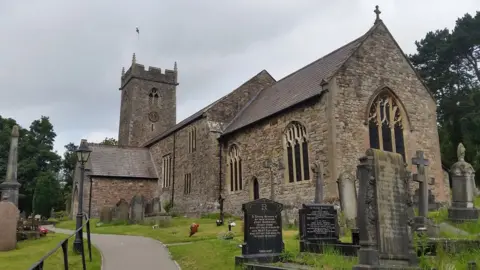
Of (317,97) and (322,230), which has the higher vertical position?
(317,97)

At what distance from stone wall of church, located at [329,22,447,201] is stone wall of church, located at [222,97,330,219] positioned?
0.89 m

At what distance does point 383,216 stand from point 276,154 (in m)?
14.6

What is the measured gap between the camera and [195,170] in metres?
30.2

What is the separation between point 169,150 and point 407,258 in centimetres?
2969

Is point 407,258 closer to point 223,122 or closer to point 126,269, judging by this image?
point 126,269

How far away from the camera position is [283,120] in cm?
2184

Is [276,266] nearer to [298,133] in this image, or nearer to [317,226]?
[317,226]

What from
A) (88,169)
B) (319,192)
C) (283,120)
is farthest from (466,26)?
(88,169)

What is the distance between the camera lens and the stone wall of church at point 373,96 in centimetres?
1903

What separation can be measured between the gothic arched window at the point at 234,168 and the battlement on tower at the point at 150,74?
2779 cm

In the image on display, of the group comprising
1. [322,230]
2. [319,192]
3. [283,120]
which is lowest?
[322,230]

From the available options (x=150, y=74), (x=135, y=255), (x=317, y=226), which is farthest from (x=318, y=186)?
(x=150, y=74)

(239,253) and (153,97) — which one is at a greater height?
(153,97)

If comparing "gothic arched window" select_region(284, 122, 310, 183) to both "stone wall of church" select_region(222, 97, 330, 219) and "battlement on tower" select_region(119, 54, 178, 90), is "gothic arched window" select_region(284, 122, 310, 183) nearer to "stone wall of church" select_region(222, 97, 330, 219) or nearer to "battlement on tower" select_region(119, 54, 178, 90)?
"stone wall of church" select_region(222, 97, 330, 219)
